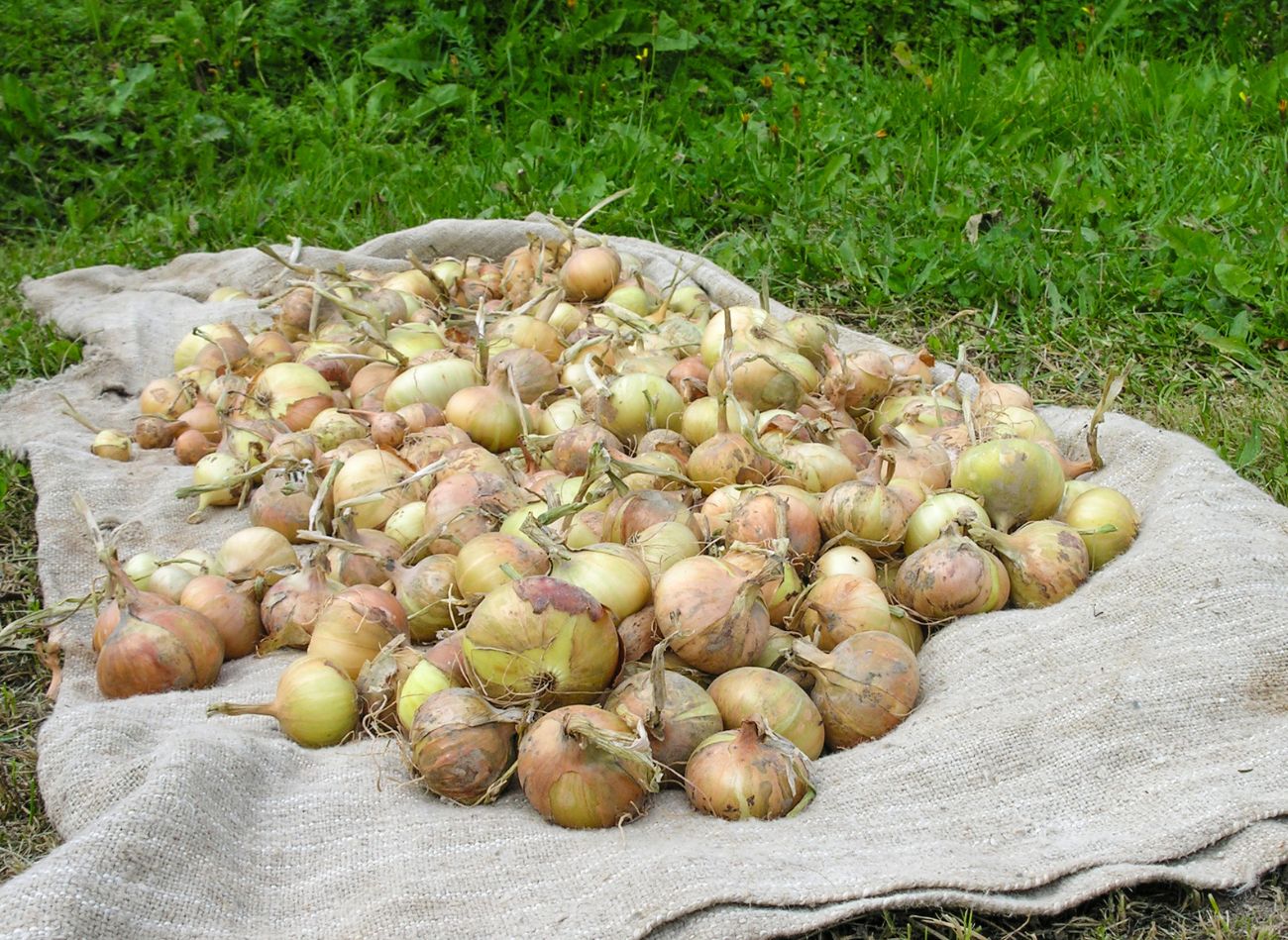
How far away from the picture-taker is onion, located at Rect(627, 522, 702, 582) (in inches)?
82.7

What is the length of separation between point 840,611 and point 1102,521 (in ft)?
2.10

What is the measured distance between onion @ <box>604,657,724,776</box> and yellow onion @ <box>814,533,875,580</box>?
487mm

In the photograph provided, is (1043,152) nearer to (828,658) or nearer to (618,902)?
(828,658)

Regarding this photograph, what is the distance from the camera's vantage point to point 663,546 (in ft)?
7.00

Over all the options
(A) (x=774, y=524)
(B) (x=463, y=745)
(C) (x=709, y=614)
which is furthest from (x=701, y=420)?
(B) (x=463, y=745)

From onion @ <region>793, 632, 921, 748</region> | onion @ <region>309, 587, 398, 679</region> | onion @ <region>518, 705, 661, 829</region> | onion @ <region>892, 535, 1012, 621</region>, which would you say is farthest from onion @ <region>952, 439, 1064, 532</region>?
onion @ <region>309, 587, 398, 679</region>

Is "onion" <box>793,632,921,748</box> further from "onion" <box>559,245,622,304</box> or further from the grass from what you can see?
"onion" <box>559,245,622,304</box>

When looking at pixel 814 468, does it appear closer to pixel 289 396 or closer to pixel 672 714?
pixel 672 714

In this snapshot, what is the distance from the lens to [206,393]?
134 inches

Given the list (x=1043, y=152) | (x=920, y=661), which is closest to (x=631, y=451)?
(x=920, y=661)

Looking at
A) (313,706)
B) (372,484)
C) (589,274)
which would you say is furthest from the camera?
(589,274)

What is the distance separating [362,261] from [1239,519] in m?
2.86

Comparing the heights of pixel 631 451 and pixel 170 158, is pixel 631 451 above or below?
above

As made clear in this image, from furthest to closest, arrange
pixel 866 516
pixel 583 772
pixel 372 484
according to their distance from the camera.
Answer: pixel 372 484, pixel 866 516, pixel 583 772
